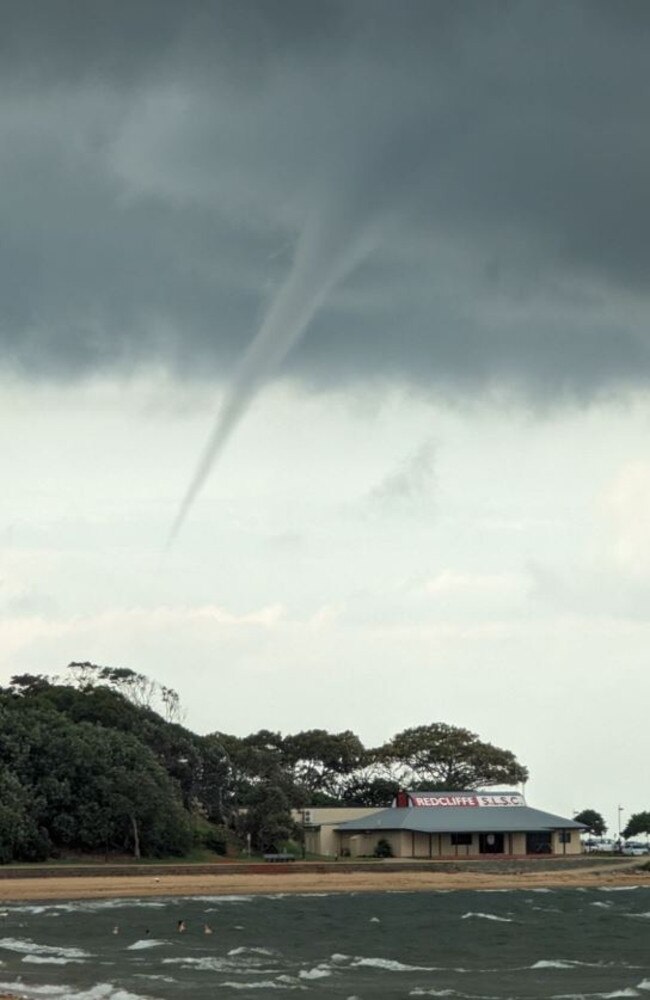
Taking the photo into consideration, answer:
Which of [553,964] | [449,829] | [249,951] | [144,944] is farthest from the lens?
[449,829]

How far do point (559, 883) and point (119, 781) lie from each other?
3013cm

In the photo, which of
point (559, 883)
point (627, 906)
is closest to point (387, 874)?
point (559, 883)

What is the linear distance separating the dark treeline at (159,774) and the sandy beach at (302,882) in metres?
6.23

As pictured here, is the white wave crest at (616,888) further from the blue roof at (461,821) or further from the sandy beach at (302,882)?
the blue roof at (461,821)

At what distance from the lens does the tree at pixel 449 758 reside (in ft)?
461

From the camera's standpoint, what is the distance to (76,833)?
8938cm

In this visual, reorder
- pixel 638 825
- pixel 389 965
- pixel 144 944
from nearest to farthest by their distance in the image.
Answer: pixel 389 965 < pixel 144 944 < pixel 638 825

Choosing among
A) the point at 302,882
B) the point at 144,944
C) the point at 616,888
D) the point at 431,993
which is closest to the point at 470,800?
the point at 616,888

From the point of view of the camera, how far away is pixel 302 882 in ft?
285

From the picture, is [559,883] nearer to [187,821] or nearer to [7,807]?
[187,821]

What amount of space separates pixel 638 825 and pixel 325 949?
4197 inches

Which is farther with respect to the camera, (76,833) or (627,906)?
(76,833)

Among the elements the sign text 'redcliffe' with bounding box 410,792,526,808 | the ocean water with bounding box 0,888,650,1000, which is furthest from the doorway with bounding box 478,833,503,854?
the ocean water with bounding box 0,888,650,1000

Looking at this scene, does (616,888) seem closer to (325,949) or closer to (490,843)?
(490,843)
